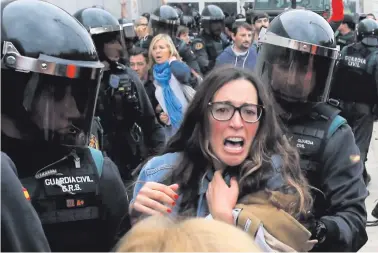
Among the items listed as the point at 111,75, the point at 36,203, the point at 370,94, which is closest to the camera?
the point at 36,203

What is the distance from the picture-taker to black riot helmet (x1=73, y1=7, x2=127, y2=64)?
5121mm

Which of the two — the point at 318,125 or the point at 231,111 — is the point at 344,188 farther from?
the point at 231,111

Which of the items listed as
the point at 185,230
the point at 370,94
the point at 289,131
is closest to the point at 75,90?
the point at 289,131

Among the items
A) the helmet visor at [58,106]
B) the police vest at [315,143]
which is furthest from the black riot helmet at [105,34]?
the helmet visor at [58,106]

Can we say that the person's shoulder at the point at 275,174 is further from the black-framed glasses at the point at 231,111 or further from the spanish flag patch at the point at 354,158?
the spanish flag patch at the point at 354,158

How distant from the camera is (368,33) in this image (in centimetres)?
868

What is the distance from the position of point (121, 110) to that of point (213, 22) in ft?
26.9

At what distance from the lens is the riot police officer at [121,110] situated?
4.98m

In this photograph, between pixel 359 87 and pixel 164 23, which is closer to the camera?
pixel 359 87

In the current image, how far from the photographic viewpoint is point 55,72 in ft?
8.23

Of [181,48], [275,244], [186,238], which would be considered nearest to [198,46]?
[181,48]

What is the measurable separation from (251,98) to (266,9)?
1692 centimetres

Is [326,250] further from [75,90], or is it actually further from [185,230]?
[185,230]

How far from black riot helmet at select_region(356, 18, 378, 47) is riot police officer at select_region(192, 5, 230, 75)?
2049 mm
